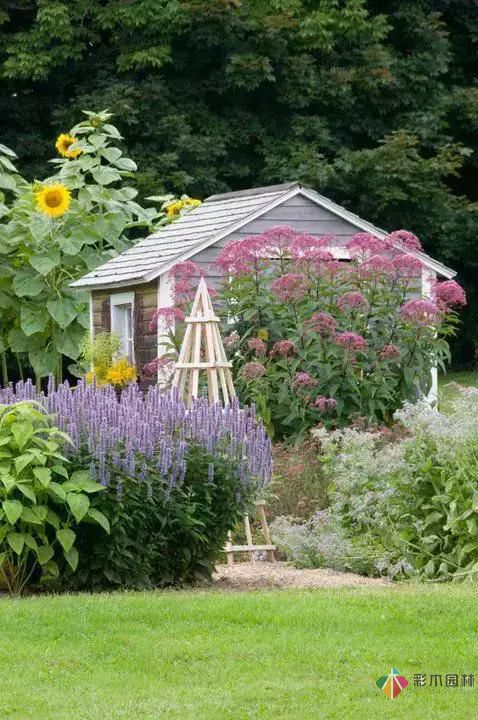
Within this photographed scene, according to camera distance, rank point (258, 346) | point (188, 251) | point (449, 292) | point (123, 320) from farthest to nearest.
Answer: point (123, 320)
point (188, 251)
point (449, 292)
point (258, 346)

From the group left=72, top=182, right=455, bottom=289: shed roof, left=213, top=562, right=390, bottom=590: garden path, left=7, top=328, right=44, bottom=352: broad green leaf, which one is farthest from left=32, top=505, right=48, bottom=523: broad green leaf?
left=7, top=328, right=44, bottom=352: broad green leaf

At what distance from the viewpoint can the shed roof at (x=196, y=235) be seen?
45.1ft

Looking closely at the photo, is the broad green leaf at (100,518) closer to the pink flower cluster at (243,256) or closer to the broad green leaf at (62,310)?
the pink flower cluster at (243,256)

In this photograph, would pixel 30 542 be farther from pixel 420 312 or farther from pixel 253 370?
pixel 420 312

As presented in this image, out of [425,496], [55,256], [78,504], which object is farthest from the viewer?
[55,256]

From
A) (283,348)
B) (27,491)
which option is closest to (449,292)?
(283,348)

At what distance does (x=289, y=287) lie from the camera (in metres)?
12.0

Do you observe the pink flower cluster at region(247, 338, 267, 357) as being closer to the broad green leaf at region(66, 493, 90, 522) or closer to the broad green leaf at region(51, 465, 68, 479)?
the broad green leaf at region(51, 465, 68, 479)

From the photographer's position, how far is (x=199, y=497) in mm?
8219

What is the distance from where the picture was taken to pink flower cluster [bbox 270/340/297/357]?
1160 centimetres

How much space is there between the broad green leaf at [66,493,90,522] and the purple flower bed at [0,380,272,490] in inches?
8.2

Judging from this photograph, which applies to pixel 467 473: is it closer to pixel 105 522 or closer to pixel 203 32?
pixel 105 522

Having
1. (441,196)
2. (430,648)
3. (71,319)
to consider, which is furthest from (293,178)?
(430,648)

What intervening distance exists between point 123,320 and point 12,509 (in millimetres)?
7659
